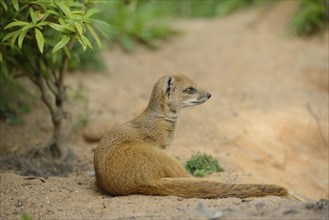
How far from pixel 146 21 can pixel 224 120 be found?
13.1 feet

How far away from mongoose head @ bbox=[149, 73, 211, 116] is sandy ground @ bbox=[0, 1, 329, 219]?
0.88 meters

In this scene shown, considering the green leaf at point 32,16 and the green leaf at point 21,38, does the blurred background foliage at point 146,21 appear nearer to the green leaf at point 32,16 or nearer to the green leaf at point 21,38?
the green leaf at point 32,16

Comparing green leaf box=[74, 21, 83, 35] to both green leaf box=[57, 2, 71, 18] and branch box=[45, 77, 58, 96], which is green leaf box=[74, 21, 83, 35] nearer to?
green leaf box=[57, 2, 71, 18]

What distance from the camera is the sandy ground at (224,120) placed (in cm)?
433

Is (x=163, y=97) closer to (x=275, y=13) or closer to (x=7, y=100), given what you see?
(x=7, y=100)

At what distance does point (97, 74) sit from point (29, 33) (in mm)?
3925

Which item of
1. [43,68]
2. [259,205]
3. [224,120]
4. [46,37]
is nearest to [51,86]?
[43,68]

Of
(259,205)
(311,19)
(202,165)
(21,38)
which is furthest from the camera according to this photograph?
(311,19)

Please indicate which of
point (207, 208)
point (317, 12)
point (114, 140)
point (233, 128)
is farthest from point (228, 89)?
point (207, 208)

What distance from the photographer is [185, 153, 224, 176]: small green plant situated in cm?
550

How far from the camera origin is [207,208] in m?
4.03

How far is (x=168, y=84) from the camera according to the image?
17.4ft

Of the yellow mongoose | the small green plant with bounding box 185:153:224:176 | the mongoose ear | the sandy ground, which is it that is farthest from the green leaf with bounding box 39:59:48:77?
the small green plant with bounding box 185:153:224:176

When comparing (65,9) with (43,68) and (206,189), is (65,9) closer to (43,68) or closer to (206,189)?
(43,68)
